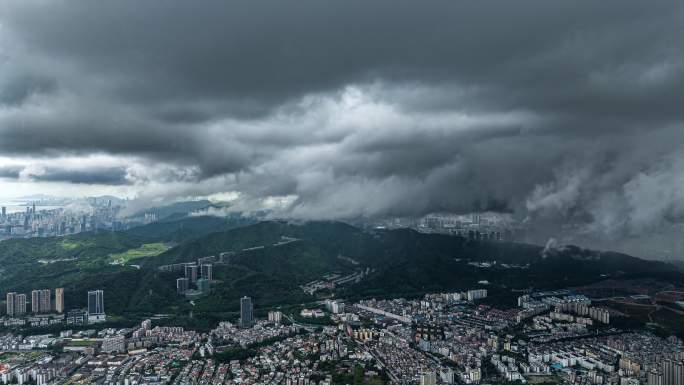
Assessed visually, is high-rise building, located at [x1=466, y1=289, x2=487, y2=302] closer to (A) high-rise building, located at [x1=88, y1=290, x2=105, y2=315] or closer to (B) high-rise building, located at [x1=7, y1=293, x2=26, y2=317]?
(A) high-rise building, located at [x1=88, y1=290, x2=105, y2=315]

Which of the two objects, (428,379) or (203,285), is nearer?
(428,379)

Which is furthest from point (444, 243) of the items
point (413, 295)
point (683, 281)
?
point (683, 281)

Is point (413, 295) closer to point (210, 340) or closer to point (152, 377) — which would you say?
point (210, 340)

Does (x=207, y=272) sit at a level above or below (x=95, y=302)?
above

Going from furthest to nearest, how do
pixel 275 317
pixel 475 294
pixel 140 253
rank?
pixel 140 253
pixel 475 294
pixel 275 317

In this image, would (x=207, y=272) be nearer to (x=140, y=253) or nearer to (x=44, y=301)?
(x=44, y=301)

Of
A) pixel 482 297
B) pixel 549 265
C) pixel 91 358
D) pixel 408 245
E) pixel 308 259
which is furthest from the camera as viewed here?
pixel 408 245

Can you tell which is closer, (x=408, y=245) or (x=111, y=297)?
(x=111, y=297)

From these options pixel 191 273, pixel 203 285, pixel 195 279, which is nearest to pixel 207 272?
pixel 195 279

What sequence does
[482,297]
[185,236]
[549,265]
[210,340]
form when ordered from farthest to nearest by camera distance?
[185,236]
[549,265]
[482,297]
[210,340]

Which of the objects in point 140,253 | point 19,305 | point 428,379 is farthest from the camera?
point 140,253
